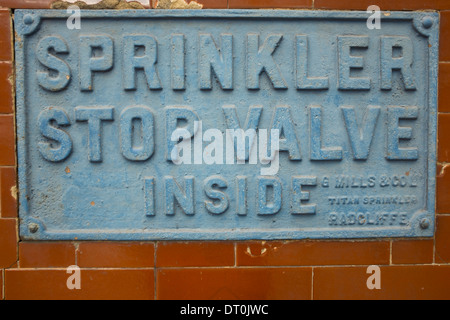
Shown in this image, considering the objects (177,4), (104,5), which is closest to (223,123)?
(177,4)

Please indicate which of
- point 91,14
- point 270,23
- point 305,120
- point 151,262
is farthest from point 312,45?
point 151,262

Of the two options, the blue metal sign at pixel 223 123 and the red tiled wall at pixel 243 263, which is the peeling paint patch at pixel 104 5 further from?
the red tiled wall at pixel 243 263

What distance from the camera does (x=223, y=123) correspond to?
1548 mm

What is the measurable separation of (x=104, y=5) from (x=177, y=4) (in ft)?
1.03

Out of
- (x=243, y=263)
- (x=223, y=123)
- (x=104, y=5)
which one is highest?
(x=104, y=5)

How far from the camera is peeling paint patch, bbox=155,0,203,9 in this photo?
1521 mm

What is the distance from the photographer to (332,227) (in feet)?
5.20

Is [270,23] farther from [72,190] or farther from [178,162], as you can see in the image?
[72,190]

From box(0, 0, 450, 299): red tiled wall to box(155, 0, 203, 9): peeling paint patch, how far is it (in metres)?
0.05

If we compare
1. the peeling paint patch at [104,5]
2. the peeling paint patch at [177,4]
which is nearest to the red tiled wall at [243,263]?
the peeling paint patch at [177,4]

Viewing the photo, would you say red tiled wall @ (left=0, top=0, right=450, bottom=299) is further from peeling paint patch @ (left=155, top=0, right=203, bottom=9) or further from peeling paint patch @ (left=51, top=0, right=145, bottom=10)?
peeling paint patch @ (left=51, top=0, right=145, bottom=10)

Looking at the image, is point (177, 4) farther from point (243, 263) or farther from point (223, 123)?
point (243, 263)

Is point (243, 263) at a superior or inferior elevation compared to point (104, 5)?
inferior

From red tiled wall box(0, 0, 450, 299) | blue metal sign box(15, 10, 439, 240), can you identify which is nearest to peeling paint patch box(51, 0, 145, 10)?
blue metal sign box(15, 10, 439, 240)
